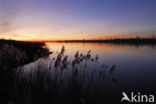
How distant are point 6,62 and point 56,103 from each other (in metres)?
2.32

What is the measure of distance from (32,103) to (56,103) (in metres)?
0.75

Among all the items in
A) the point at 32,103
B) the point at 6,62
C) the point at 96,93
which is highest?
the point at 6,62

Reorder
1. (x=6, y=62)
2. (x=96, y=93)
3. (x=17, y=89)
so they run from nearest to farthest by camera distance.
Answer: (x=17, y=89) < (x=6, y=62) < (x=96, y=93)

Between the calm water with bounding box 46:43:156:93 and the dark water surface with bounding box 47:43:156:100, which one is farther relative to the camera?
the calm water with bounding box 46:43:156:93

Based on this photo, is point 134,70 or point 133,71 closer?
point 133,71

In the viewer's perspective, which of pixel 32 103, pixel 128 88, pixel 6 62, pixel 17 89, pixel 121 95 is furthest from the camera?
pixel 128 88

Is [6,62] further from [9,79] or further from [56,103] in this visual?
[56,103]

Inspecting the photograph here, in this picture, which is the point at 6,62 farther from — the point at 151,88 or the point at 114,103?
the point at 151,88

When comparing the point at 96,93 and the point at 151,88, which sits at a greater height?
the point at 96,93

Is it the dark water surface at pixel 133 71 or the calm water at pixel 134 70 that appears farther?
the calm water at pixel 134 70

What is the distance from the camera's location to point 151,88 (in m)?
7.24

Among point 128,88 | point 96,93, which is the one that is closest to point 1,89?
point 96,93

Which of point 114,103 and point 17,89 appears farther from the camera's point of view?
point 114,103

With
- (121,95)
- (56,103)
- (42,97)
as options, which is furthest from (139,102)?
(42,97)
